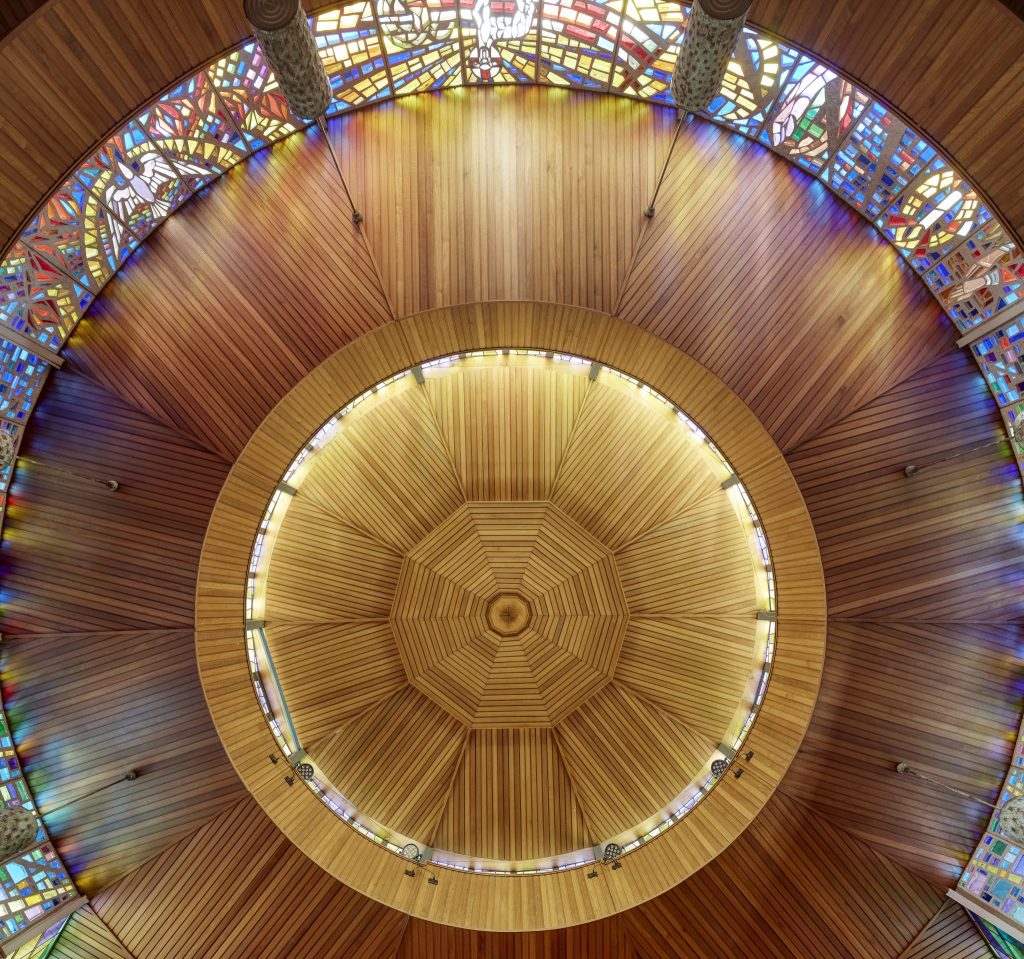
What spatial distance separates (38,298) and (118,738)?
814 cm

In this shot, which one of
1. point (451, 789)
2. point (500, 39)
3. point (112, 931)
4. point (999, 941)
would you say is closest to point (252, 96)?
point (500, 39)

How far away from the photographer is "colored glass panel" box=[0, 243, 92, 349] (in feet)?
36.3

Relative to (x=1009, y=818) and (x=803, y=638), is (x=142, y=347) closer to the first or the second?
Answer: (x=803, y=638)

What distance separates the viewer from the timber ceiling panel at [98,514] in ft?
39.6

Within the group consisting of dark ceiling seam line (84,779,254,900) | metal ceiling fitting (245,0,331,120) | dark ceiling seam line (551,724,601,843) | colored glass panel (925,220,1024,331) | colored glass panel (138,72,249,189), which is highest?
A: colored glass panel (138,72,249,189)

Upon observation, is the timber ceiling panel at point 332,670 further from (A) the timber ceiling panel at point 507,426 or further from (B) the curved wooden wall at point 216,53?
(B) the curved wooden wall at point 216,53

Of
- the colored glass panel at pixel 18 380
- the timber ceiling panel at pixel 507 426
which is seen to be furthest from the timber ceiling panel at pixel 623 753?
the colored glass panel at pixel 18 380

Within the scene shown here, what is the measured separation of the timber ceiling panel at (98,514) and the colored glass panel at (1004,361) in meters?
14.1

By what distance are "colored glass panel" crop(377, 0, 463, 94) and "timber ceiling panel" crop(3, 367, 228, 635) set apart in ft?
25.3

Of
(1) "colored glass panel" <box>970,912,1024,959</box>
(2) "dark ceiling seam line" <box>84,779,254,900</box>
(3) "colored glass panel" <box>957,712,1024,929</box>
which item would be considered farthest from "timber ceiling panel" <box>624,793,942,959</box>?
(2) "dark ceiling seam line" <box>84,779,254,900</box>

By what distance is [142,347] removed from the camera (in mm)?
12070

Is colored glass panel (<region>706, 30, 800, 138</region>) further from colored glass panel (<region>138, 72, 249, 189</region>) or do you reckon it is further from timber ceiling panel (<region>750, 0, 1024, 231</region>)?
colored glass panel (<region>138, 72, 249, 189</region>)

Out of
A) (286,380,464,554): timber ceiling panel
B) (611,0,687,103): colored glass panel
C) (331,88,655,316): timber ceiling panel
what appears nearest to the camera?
(611,0,687,103): colored glass panel

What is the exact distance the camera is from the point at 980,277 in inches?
444
